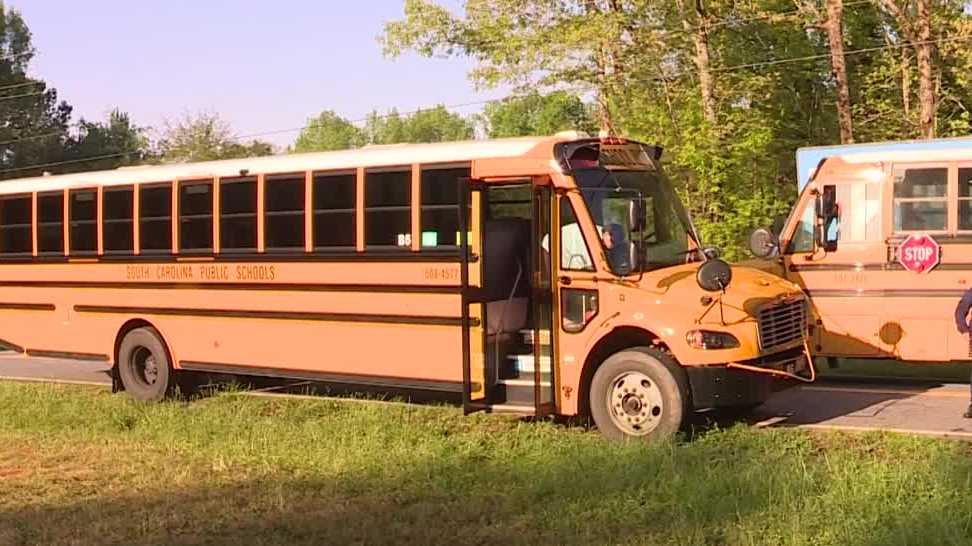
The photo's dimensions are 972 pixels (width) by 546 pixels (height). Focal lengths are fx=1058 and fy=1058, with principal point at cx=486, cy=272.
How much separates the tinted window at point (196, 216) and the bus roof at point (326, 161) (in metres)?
0.14

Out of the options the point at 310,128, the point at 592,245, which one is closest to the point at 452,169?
the point at 592,245

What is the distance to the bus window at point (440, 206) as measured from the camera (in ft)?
30.9

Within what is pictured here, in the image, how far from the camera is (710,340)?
8.23m

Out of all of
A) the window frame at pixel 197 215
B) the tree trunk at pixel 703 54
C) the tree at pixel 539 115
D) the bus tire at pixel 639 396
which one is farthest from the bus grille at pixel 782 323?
the tree trunk at pixel 703 54

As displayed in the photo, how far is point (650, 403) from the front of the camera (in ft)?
27.9

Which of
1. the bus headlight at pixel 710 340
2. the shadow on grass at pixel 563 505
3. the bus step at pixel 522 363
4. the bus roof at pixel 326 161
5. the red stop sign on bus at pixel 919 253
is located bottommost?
the shadow on grass at pixel 563 505

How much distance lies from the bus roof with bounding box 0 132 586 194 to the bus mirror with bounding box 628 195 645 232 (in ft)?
2.79

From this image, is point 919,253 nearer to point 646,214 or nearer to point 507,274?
point 646,214

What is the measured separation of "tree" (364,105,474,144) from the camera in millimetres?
120938

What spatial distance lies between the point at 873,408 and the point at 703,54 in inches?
781

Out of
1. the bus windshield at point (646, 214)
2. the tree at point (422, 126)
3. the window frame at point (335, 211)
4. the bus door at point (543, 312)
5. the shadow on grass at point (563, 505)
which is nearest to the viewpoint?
the shadow on grass at point (563, 505)

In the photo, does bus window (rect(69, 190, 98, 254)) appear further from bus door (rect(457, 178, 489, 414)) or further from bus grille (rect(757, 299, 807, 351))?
bus grille (rect(757, 299, 807, 351))

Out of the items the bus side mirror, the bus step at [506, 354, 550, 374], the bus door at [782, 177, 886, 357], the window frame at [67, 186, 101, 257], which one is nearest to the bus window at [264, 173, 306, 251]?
the bus step at [506, 354, 550, 374]

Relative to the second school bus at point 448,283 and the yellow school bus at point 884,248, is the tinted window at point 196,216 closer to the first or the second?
the second school bus at point 448,283
